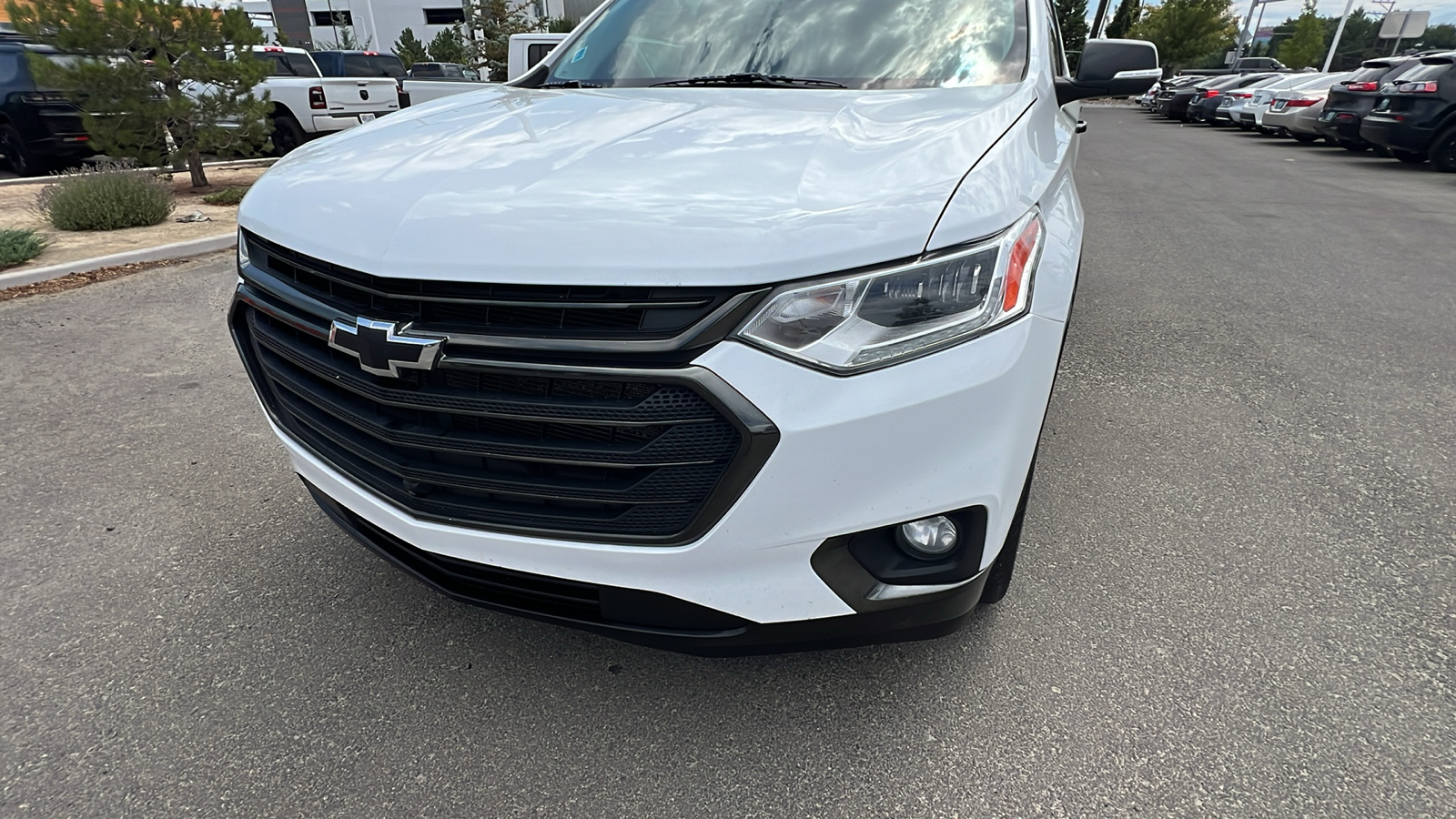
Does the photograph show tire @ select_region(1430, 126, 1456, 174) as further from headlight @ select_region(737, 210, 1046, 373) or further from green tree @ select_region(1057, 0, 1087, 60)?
green tree @ select_region(1057, 0, 1087, 60)

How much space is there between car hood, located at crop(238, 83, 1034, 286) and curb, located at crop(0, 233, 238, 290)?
4.67m

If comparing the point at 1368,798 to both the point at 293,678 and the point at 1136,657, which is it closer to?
the point at 1136,657

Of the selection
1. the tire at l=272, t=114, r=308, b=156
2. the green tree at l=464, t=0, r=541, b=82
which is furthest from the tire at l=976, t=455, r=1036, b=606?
the green tree at l=464, t=0, r=541, b=82

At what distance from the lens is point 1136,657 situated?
2020 millimetres

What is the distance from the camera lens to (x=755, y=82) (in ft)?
8.39

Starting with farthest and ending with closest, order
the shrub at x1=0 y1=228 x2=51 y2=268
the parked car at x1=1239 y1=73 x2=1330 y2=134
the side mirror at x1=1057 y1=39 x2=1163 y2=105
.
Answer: the parked car at x1=1239 y1=73 x2=1330 y2=134
the shrub at x1=0 y1=228 x2=51 y2=268
the side mirror at x1=1057 y1=39 x2=1163 y2=105

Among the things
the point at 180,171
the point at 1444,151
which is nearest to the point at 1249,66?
the point at 1444,151

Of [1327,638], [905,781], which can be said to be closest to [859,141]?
[905,781]

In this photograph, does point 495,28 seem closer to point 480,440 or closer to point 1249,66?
point 480,440

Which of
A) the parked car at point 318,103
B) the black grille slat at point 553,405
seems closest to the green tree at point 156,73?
the parked car at point 318,103

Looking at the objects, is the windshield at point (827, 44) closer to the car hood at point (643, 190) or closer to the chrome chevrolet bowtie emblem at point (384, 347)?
the car hood at point (643, 190)

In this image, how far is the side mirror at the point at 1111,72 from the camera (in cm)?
293

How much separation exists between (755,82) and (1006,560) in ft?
5.47

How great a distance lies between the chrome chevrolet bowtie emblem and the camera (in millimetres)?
1512
